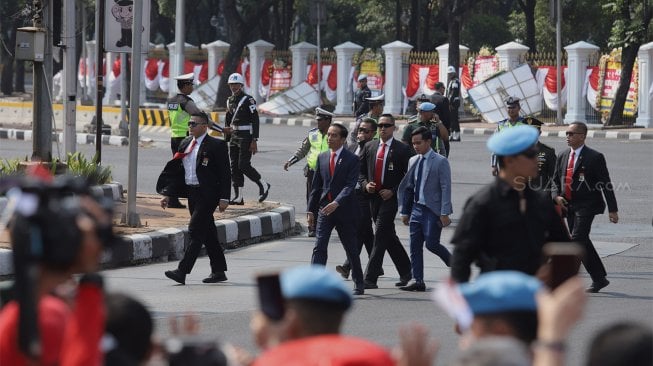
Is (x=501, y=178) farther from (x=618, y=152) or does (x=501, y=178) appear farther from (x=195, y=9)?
(x=195, y=9)

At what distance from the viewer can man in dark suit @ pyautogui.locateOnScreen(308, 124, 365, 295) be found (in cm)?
1259

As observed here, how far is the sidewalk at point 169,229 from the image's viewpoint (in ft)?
46.5

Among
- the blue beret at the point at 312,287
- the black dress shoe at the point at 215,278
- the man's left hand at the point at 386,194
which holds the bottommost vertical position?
the black dress shoe at the point at 215,278

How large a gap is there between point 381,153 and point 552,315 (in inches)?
366

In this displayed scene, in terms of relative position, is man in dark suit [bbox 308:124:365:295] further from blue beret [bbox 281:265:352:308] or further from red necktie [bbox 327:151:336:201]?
blue beret [bbox 281:265:352:308]

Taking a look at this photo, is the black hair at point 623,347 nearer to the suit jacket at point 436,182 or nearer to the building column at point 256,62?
the suit jacket at point 436,182

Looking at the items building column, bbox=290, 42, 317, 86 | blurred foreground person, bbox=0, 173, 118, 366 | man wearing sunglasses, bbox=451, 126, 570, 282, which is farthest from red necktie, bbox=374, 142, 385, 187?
building column, bbox=290, 42, 317, 86

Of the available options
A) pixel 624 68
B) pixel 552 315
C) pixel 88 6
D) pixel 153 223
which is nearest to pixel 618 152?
pixel 624 68

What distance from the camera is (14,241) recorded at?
3826 millimetres

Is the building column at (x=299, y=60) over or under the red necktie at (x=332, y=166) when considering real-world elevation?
over

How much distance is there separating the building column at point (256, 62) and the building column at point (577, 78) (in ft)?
40.5

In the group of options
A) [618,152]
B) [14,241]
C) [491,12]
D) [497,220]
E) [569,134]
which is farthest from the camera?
[491,12]

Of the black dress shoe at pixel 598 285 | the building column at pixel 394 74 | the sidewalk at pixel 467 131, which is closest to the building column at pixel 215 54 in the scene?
the building column at pixel 394 74

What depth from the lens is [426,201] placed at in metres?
12.8
